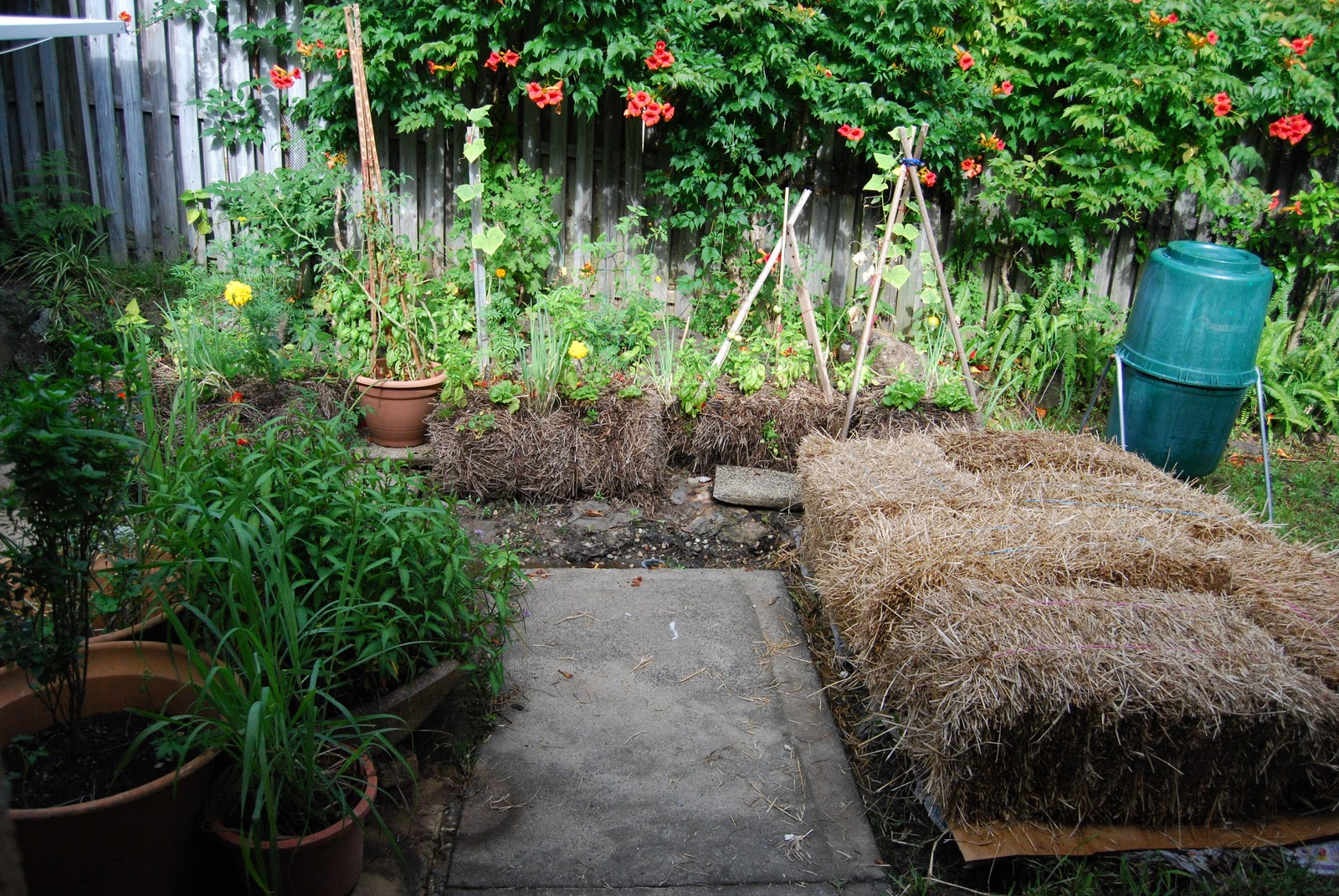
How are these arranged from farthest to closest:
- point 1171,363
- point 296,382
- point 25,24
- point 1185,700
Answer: point 296,382, point 1171,363, point 25,24, point 1185,700

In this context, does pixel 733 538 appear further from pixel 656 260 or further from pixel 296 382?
pixel 296 382

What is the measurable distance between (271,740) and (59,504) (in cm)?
66

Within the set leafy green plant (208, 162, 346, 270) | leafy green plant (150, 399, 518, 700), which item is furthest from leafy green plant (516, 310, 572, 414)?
leafy green plant (150, 399, 518, 700)

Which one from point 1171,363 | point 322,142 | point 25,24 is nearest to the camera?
point 25,24

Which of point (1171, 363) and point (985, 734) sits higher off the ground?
point (1171, 363)

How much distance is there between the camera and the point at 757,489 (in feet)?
15.4

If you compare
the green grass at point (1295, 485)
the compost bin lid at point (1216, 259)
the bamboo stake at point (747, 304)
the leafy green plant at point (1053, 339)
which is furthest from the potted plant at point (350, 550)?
the leafy green plant at point (1053, 339)

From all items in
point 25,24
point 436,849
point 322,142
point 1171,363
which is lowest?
point 436,849

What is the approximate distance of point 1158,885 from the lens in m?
2.36

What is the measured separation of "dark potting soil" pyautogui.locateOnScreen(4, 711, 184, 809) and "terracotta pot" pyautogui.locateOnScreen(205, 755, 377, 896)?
183 millimetres

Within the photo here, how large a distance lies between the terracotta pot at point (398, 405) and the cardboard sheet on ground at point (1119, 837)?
3.28 m

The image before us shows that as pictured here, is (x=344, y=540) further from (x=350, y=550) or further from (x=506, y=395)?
(x=506, y=395)

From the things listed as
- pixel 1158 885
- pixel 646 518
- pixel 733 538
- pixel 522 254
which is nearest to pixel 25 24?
pixel 522 254

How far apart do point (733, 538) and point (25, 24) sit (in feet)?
10.7
